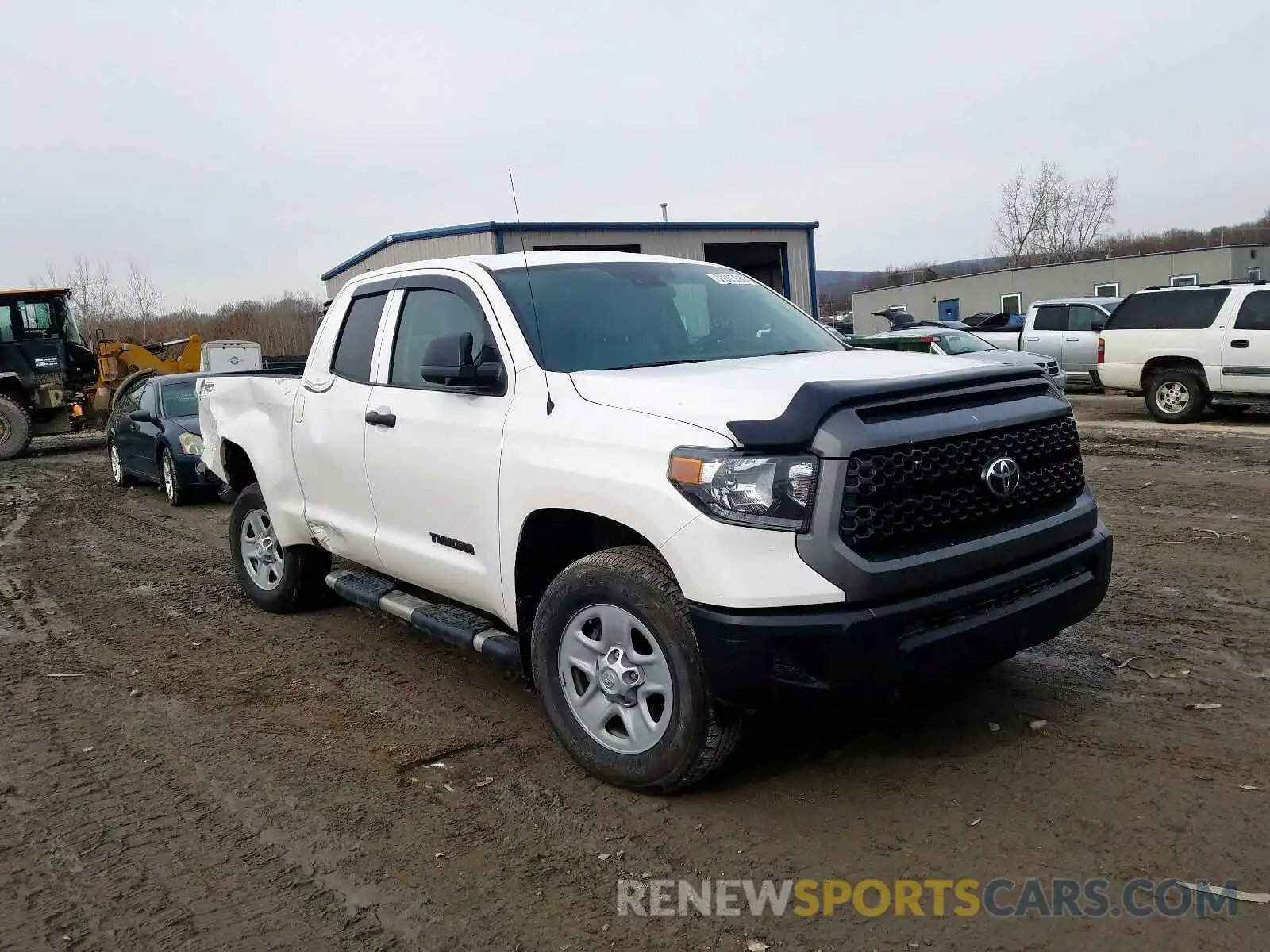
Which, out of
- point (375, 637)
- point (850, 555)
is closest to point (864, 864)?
point (850, 555)

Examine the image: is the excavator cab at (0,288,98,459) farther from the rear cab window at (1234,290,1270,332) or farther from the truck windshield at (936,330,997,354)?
the rear cab window at (1234,290,1270,332)

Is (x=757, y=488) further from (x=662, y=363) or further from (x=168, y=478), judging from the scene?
(x=168, y=478)

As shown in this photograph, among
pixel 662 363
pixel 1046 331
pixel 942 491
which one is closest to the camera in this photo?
pixel 942 491

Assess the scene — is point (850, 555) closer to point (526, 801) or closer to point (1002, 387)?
point (1002, 387)

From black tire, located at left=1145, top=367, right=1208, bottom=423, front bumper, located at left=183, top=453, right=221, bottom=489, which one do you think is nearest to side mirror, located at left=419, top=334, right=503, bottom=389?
front bumper, located at left=183, top=453, right=221, bottom=489

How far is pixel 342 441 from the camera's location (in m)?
5.12

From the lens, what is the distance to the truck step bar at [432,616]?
419cm

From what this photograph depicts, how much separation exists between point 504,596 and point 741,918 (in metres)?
1.68

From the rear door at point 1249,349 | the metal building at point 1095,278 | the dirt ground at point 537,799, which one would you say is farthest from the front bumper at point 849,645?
the metal building at point 1095,278

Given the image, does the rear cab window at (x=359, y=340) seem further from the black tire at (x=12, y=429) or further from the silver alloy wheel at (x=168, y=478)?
the black tire at (x=12, y=429)

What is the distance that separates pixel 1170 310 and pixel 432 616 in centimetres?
1334

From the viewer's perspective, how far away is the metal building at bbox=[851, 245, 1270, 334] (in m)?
41.6

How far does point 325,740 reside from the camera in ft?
14.3

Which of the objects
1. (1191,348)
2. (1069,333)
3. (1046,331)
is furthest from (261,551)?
(1046,331)
